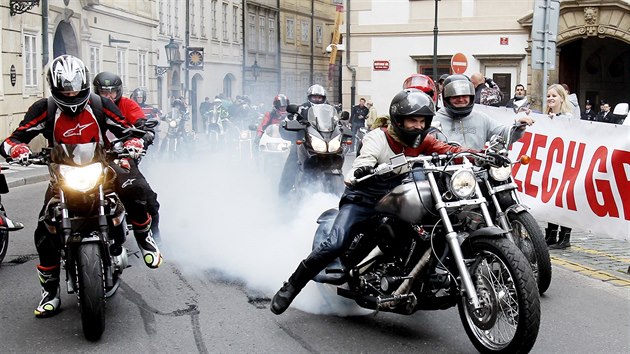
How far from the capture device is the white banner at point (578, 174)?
823cm

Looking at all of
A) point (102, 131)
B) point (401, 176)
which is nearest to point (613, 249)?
point (401, 176)

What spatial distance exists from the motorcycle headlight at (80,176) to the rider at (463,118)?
3.16 meters

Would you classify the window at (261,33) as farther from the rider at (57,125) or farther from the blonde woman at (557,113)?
the rider at (57,125)

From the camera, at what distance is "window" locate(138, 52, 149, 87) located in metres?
36.2

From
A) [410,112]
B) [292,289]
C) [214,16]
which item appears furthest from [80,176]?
[214,16]

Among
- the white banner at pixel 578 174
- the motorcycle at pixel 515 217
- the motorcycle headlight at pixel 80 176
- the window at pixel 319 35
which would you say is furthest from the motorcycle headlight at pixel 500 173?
the window at pixel 319 35

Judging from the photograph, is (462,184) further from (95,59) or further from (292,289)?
(95,59)

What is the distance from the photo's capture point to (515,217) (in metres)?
6.79

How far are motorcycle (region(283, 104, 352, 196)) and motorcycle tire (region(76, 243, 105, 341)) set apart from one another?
14.7ft

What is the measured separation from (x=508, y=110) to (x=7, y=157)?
645cm

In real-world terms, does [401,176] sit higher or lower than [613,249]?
higher

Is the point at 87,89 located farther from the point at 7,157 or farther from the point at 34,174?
the point at 34,174

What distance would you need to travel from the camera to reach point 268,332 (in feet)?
19.2

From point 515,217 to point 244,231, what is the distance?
3446 mm
